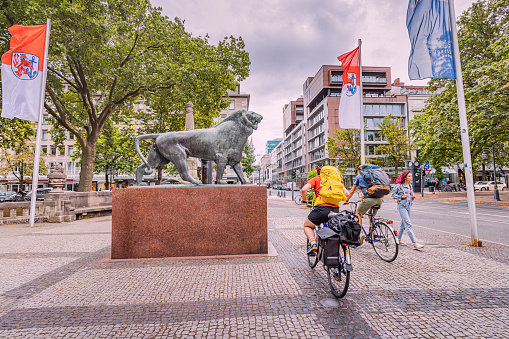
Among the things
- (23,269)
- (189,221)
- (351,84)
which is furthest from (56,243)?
(351,84)

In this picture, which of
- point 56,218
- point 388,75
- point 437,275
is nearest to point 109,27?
point 56,218

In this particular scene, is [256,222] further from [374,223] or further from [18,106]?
[18,106]

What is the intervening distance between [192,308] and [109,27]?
14100 millimetres

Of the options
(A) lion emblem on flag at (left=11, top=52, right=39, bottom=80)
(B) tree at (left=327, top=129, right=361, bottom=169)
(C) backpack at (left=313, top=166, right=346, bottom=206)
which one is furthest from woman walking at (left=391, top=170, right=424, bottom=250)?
(B) tree at (left=327, top=129, right=361, bottom=169)

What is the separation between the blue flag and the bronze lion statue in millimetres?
4757

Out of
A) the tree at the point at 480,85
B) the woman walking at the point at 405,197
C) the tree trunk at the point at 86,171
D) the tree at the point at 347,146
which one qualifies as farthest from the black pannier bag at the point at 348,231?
the tree at the point at 347,146

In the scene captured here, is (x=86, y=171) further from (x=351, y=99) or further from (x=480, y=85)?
(x=480, y=85)

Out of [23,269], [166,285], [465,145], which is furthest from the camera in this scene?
[465,145]

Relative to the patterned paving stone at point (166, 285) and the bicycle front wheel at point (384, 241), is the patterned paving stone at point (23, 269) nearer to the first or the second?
the patterned paving stone at point (166, 285)

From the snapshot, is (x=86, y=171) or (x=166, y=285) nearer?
(x=166, y=285)

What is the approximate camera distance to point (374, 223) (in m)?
5.46

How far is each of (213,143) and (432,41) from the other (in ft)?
20.5

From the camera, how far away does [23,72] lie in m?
10.5

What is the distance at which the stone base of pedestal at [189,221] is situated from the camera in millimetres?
5184
